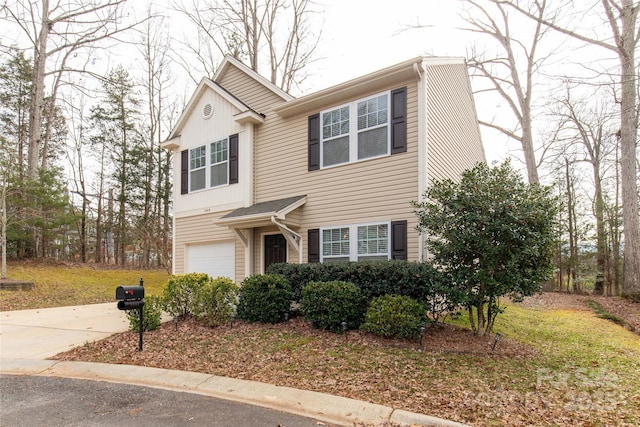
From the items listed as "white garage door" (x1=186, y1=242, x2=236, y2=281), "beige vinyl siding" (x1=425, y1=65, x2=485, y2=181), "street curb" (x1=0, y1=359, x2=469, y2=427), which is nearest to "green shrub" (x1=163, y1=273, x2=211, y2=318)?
"street curb" (x1=0, y1=359, x2=469, y2=427)

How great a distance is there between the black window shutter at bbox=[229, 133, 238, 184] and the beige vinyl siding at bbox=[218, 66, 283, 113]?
3.72 ft

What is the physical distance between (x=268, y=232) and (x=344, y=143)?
3232 millimetres

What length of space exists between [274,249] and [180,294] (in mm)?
3197

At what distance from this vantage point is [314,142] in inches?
383

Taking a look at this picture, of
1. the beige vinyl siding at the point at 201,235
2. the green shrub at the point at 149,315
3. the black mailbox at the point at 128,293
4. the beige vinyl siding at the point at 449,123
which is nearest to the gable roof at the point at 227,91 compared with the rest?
the beige vinyl siding at the point at 201,235

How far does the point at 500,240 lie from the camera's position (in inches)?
235

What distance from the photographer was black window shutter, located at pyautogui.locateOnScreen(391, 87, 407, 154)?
820cm

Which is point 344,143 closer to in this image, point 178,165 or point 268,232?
point 268,232

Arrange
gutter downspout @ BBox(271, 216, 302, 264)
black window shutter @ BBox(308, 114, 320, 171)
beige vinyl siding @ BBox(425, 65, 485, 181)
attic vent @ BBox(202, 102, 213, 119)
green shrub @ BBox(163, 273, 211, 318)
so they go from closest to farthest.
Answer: green shrub @ BBox(163, 273, 211, 318), beige vinyl siding @ BBox(425, 65, 485, 181), gutter downspout @ BBox(271, 216, 302, 264), black window shutter @ BBox(308, 114, 320, 171), attic vent @ BBox(202, 102, 213, 119)

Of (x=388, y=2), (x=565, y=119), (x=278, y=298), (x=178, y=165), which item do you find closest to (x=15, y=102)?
(x=178, y=165)

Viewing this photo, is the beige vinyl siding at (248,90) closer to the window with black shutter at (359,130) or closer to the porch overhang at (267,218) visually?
the window with black shutter at (359,130)

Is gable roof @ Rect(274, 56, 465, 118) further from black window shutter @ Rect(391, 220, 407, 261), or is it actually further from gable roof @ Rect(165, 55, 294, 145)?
black window shutter @ Rect(391, 220, 407, 261)

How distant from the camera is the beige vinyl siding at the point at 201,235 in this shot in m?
10.8

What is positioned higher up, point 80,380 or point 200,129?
point 200,129
